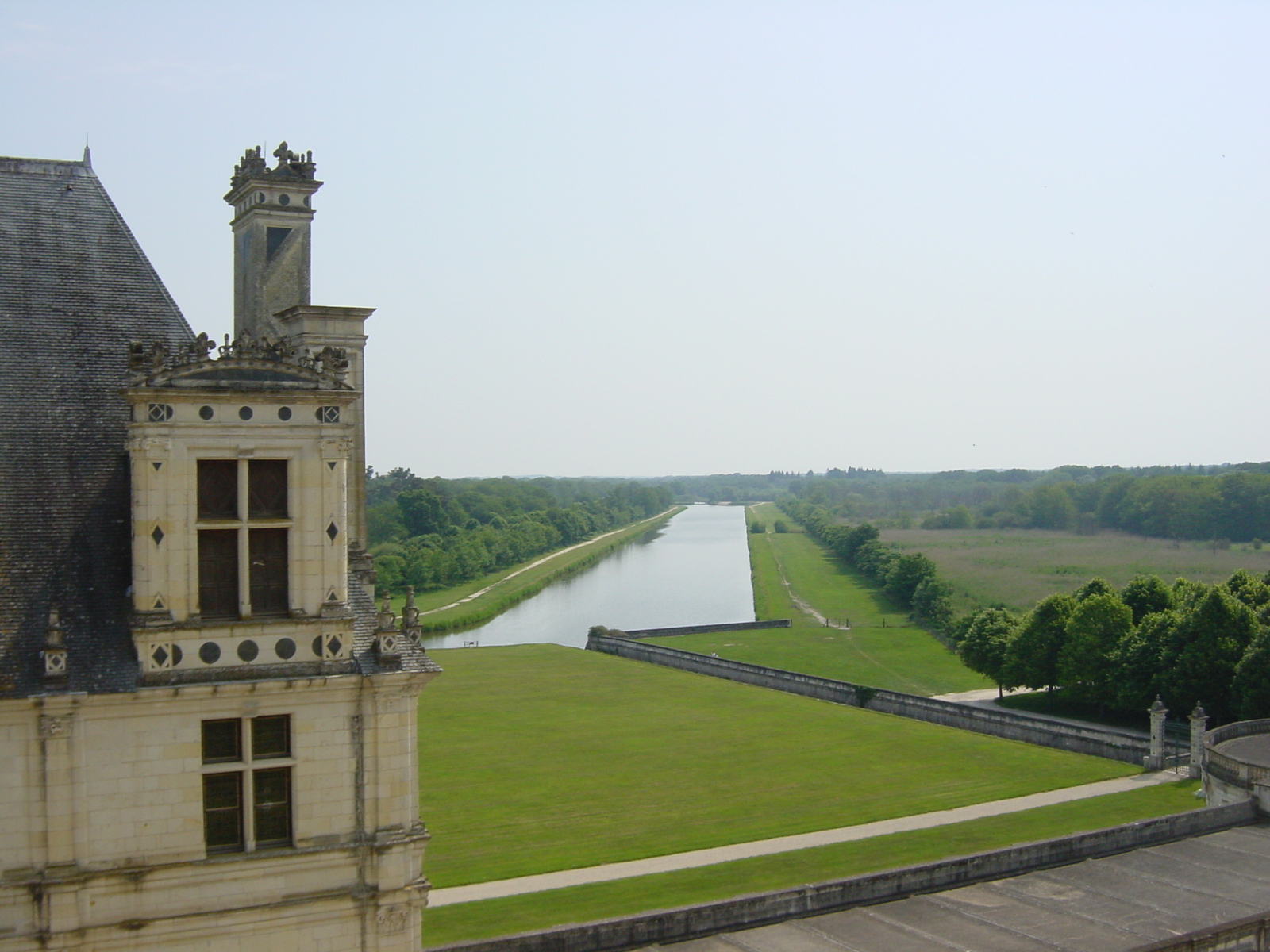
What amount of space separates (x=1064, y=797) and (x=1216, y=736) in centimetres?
469

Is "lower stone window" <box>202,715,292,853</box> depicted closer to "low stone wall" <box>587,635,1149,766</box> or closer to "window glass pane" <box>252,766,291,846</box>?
"window glass pane" <box>252,766,291,846</box>

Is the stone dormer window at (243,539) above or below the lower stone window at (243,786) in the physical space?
above

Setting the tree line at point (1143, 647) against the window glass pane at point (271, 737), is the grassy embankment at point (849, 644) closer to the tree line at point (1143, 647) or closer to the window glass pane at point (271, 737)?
the tree line at point (1143, 647)

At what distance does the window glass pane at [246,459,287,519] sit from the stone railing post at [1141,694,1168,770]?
3422cm

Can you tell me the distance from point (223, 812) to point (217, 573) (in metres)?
2.79

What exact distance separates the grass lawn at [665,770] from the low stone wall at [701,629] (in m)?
19.6

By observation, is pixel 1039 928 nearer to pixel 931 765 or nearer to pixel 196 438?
pixel 196 438

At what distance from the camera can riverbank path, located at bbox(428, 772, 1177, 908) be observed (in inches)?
1196

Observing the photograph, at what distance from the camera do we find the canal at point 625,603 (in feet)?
318

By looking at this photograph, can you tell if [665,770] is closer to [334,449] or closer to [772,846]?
[772,846]

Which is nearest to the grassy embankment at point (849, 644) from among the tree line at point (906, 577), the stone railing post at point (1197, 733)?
the tree line at point (906, 577)

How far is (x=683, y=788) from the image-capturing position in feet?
135

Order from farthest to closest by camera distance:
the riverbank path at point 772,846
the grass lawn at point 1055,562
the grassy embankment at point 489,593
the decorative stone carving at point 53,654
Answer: the grassy embankment at point 489,593
the grass lawn at point 1055,562
the riverbank path at point 772,846
the decorative stone carving at point 53,654

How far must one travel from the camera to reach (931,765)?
43.4 m
